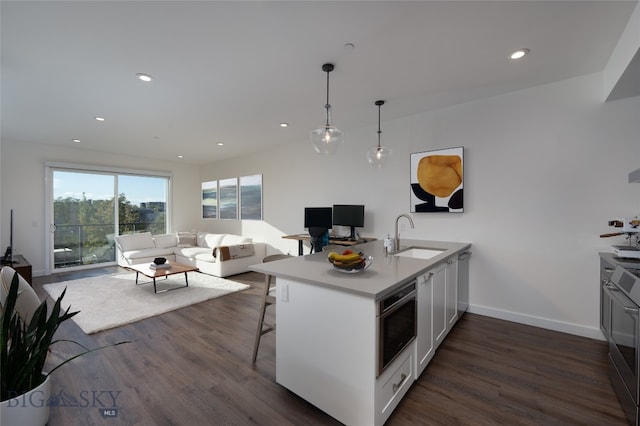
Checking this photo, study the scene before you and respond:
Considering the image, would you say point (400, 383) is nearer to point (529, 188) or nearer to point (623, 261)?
point (623, 261)

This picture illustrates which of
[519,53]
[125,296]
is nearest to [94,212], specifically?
[125,296]

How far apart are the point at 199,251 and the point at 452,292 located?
16.7 ft

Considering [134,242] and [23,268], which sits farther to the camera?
[134,242]

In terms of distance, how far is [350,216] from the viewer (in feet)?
14.5

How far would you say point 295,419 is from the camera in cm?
172

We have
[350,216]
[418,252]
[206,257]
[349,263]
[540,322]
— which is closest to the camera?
[349,263]

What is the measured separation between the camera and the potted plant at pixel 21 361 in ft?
4.50

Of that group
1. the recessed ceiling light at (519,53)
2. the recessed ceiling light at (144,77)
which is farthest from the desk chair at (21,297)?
the recessed ceiling light at (519,53)

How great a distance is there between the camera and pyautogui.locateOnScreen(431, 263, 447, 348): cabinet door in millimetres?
2322

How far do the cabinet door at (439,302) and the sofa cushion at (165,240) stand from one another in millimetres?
6266

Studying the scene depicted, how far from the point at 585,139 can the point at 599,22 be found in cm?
123

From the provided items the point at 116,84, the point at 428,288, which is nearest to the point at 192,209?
the point at 116,84

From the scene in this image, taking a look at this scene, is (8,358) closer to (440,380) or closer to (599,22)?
(440,380)

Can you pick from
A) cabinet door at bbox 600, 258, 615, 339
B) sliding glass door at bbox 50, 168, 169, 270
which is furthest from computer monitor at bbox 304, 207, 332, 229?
sliding glass door at bbox 50, 168, 169, 270
